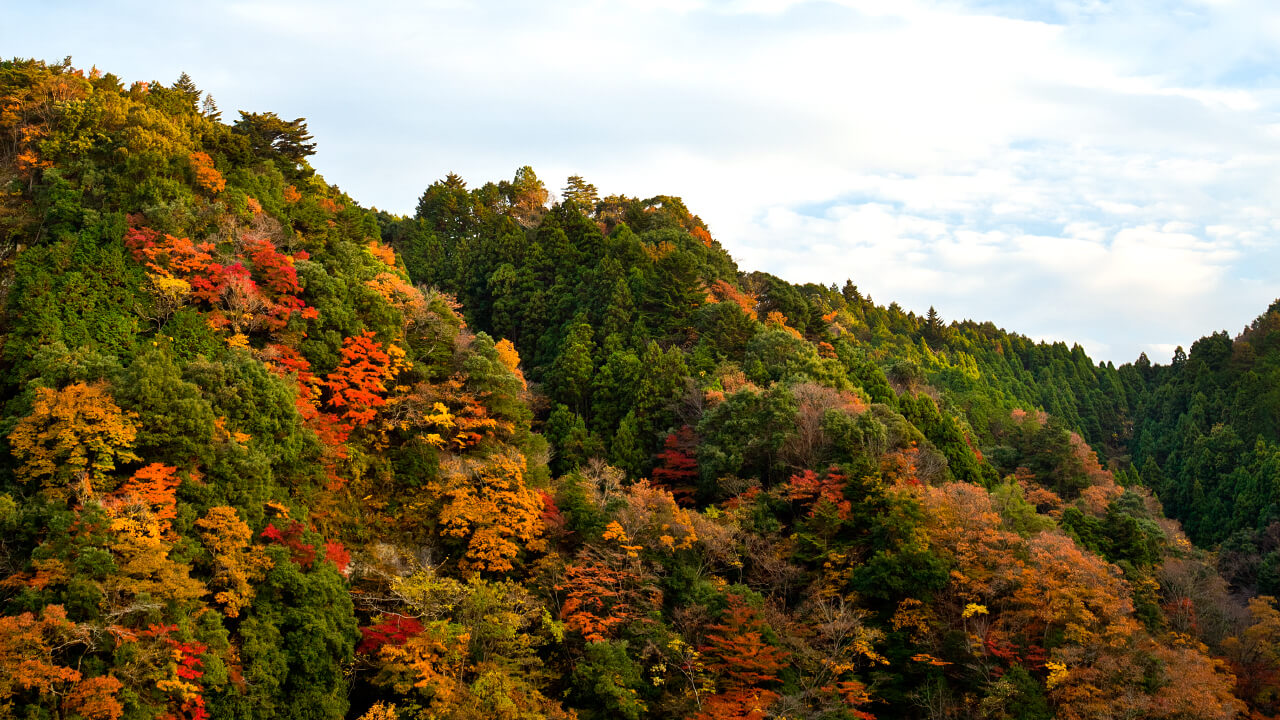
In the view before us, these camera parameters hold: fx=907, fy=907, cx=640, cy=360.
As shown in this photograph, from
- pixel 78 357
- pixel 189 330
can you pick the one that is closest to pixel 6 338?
pixel 78 357

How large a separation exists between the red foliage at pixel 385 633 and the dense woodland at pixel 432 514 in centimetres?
11

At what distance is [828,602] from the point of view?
90.6 feet

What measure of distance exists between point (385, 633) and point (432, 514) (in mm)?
5997

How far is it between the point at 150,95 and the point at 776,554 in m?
27.3

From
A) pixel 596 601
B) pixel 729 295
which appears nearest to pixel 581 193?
pixel 729 295

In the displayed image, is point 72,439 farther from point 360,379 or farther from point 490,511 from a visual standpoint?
point 490,511

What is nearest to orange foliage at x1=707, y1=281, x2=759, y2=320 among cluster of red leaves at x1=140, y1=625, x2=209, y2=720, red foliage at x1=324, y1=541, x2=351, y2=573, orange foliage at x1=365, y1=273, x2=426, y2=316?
orange foliage at x1=365, y1=273, x2=426, y2=316

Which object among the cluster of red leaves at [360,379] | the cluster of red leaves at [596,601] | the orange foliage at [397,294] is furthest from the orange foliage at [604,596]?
the orange foliage at [397,294]

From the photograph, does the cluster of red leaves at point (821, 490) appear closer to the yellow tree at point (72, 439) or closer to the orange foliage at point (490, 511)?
the orange foliage at point (490, 511)

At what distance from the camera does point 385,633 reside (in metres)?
22.8

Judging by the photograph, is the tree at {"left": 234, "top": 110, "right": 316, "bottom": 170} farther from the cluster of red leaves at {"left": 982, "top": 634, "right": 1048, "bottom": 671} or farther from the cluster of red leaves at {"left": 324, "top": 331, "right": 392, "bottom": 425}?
the cluster of red leaves at {"left": 982, "top": 634, "right": 1048, "bottom": 671}

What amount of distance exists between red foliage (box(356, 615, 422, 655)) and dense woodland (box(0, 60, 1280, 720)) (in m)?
0.11

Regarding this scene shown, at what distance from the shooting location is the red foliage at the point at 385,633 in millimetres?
22781

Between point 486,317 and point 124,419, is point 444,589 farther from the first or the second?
point 486,317
